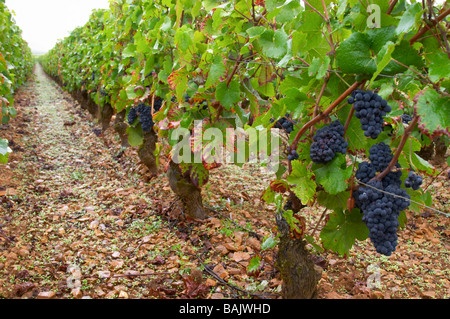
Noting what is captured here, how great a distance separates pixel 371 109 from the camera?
1099 mm

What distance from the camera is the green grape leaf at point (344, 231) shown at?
5.00 ft

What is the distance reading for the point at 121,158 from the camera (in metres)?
4.82

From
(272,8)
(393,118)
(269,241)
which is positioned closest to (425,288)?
(269,241)

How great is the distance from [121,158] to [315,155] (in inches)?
155

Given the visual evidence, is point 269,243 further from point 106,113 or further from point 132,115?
point 106,113

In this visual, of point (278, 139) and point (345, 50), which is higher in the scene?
point (345, 50)

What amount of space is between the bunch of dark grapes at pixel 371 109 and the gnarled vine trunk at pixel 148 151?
119 inches

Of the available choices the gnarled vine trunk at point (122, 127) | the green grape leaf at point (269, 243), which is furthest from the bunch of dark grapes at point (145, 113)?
the green grape leaf at point (269, 243)

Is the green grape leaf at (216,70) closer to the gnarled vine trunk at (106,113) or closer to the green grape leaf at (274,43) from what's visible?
the green grape leaf at (274,43)

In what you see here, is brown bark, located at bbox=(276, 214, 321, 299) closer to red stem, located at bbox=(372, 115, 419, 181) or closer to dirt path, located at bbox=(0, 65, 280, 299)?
dirt path, located at bbox=(0, 65, 280, 299)

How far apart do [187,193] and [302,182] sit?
1.56m

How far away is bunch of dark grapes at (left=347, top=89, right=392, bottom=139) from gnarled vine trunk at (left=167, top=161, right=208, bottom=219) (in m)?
1.89

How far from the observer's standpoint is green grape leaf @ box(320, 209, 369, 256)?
152cm
